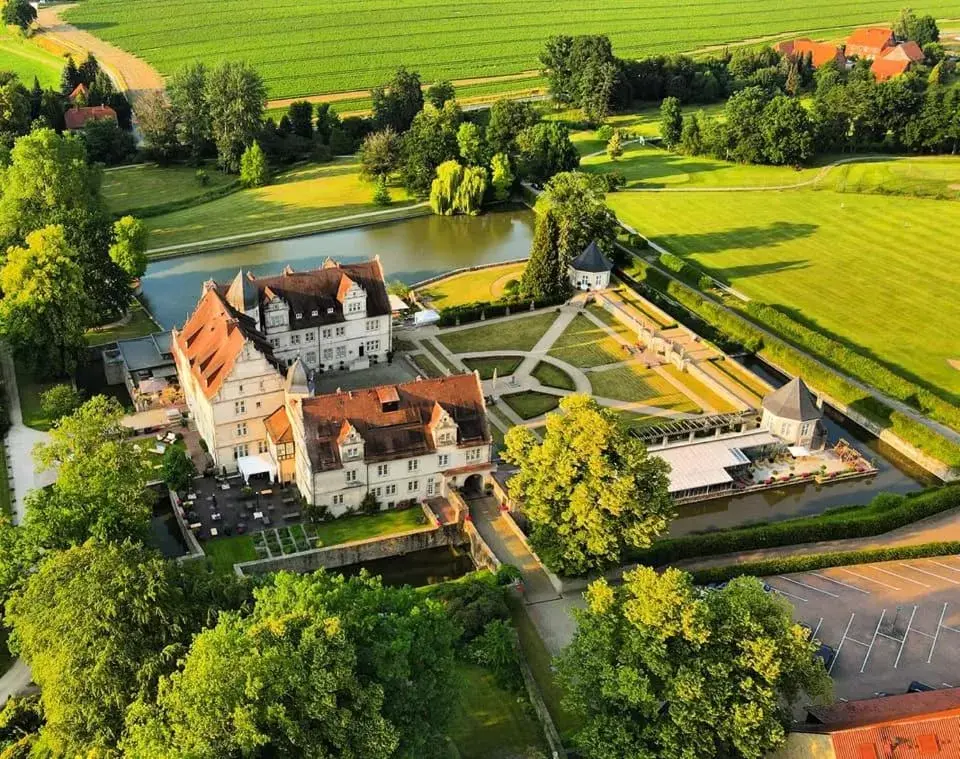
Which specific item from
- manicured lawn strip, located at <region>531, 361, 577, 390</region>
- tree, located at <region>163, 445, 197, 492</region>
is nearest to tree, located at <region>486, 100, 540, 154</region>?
manicured lawn strip, located at <region>531, 361, 577, 390</region>

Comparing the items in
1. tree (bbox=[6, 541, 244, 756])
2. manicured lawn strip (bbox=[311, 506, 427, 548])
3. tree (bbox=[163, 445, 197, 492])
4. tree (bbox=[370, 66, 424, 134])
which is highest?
tree (bbox=[370, 66, 424, 134])

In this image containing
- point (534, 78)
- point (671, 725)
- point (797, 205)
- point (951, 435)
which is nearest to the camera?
point (671, 725)

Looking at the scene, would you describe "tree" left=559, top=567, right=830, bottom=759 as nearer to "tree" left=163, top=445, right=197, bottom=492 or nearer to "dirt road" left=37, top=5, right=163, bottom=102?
"tree" left=163, top=445, right=197, bottom=492

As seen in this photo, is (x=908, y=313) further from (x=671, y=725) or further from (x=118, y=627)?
(x=118, y=627)

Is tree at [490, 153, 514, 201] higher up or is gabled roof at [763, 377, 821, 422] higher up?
tree at [490, 153, 514, 201]

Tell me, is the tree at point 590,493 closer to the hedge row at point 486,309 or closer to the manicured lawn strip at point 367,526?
the manicured lawn strip at point 367,526

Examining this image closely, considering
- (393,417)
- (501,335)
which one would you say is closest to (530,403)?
(501,335)

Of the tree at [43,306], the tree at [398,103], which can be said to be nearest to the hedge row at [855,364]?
the tree at [43,306]

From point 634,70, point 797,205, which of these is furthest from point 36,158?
point 634,70
